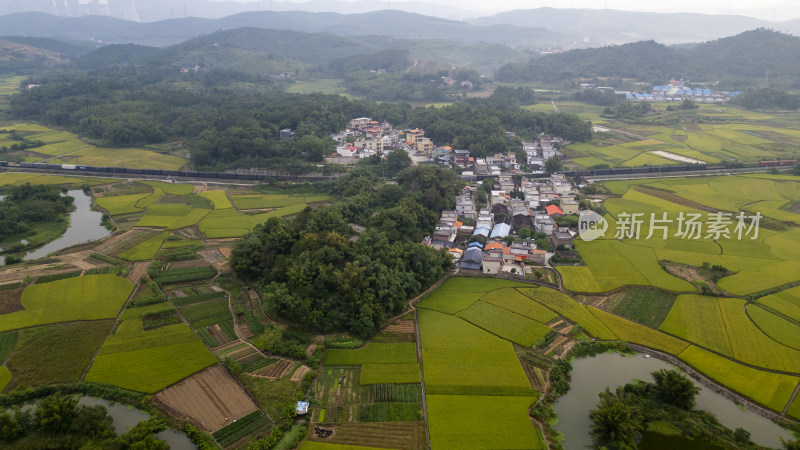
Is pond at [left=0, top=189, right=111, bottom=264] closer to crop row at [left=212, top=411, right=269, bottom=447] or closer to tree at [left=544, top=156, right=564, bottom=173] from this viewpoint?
crop row at [left=212, top=411, right=269, bottom=447]

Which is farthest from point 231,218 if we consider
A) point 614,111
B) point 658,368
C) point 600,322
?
point 614,111

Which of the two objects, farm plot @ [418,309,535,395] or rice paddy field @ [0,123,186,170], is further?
rice paddy field @ [0,123,186,170]

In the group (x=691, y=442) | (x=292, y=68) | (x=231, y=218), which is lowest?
(x=691, y=442)

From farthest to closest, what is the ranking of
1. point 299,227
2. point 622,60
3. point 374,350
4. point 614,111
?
point 622,60 < point 614,111 < point 299,227 < point 374,350

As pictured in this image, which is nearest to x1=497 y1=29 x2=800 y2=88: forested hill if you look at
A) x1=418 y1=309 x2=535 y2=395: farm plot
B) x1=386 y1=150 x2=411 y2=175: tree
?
x1=386 y1=150 x2=411 y2=175: tree

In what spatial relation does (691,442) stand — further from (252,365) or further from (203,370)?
(203,370)

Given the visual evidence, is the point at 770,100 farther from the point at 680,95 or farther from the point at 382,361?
the point at 382,361

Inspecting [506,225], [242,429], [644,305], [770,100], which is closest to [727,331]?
[644,305]
